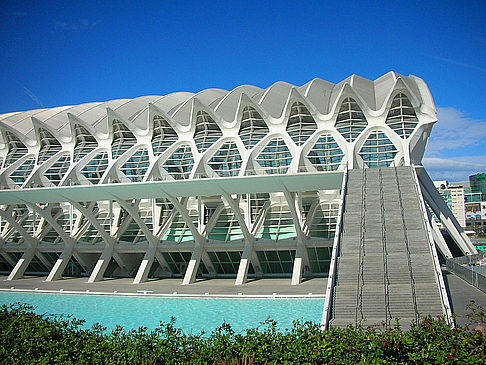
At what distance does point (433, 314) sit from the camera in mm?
14961

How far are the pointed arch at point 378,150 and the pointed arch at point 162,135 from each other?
1680cm

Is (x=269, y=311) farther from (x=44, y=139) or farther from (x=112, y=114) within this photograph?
(x=44, y=139)

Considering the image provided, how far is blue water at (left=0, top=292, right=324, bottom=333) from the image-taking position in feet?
62.9

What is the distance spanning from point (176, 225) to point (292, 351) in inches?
1140

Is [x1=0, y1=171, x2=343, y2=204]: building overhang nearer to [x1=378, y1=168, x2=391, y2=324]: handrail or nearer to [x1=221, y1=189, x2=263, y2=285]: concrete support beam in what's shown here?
[x1=221, y1=189, x2=263, y2=285]: concrete support beam

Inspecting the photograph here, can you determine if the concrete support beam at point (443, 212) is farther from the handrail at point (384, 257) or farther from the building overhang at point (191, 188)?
the building overhang at point (191, 188)

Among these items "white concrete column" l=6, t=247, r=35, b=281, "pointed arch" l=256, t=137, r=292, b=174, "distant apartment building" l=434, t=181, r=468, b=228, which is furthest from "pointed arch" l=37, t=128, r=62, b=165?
"distant apartment building" l=434, t=181, r=468, b=228

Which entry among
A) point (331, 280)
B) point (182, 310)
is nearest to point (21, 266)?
point (182, 310)

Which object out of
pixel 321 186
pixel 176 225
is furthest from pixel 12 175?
pixel 321 186

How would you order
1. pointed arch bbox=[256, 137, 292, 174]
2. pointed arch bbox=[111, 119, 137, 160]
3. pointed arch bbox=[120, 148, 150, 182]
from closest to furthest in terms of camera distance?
pointed arch bbox=[256, 137, 292, 174], pointed arch bbox=[120, 148, 150, 182], pointed arch bbox=[111, 119, 137, 160]

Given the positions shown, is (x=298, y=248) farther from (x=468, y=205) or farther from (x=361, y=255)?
(x=468, y=205)

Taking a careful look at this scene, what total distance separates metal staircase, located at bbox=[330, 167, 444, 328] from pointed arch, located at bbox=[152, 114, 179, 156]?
63.2 ft

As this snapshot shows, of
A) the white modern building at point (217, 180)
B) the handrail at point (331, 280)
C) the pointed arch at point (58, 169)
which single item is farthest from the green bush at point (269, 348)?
the pointed arch at point (58, 169)

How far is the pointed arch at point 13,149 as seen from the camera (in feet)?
149
